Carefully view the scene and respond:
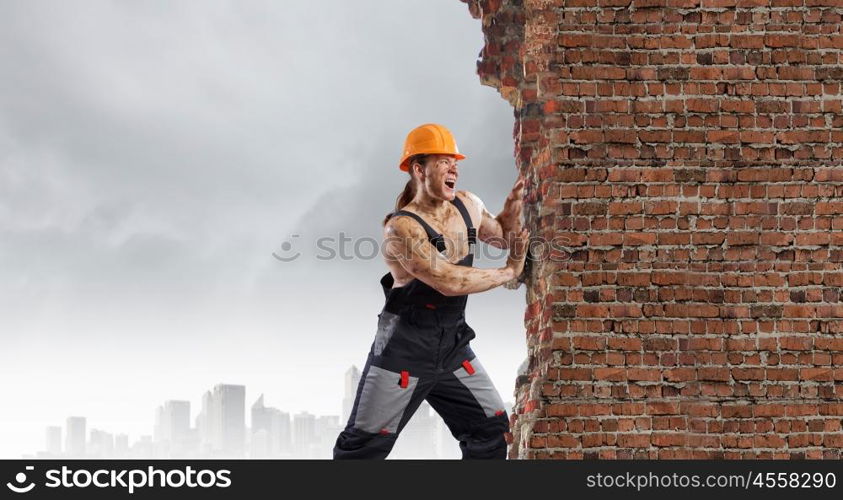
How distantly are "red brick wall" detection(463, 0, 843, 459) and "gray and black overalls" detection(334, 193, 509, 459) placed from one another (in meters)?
0.28

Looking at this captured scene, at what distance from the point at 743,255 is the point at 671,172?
0.55 meters

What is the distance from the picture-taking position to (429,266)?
14.3 ft

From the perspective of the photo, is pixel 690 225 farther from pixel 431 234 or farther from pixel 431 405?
pixel 431 405

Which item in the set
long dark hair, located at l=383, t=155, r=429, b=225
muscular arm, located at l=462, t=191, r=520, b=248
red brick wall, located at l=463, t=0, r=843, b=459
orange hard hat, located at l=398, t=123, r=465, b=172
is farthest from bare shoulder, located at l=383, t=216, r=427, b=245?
red brick wall, located at l=463, t=0, r=843, b=459

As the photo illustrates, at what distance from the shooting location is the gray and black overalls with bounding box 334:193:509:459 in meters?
4.56

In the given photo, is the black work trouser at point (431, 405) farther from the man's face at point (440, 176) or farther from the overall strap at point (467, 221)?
the man's face at point (440, 176)

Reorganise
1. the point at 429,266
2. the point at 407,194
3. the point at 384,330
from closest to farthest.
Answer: the point at 429,266 < the point at 384,330 < the point at 407,194

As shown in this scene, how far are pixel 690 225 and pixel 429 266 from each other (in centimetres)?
135

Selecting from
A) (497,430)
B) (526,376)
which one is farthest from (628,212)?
(497,430)

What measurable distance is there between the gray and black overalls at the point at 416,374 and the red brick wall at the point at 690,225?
10.9 inches

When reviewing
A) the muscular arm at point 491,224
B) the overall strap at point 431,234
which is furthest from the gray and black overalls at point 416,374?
the muscular arm at point 491,224

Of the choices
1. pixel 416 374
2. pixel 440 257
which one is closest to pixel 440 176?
pixel 440 257

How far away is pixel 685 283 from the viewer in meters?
4.53
